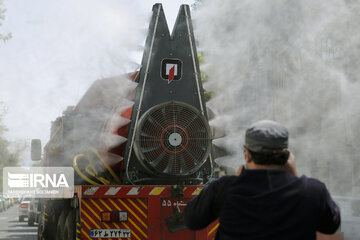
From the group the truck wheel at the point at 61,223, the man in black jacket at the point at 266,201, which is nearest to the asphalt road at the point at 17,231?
the truck wheel at the point at 61,223

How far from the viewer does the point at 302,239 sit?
102 inches

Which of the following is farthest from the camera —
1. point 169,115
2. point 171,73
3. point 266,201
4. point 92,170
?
point 92,170

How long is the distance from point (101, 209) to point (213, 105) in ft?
7.34

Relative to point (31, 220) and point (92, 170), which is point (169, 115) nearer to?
point (92, 170)

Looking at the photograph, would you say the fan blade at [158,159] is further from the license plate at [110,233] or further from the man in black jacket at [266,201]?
the man in black jacket at [266,201]

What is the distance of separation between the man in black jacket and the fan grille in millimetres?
3978

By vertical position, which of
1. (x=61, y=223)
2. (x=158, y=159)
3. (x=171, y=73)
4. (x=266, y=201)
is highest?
(x=171, y=73)

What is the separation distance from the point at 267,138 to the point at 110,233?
165 inches

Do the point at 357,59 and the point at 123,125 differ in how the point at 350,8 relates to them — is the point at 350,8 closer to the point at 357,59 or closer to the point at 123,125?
the point at 357,59

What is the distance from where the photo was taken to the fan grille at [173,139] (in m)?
6.77

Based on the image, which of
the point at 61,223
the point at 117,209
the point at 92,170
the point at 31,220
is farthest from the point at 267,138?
the point at 31,220

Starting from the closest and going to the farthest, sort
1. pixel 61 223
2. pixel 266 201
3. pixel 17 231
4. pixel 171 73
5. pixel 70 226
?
pixel 266 201
pixel 171 73
pixel 70 226
pixel 61 223
pixel 17 231

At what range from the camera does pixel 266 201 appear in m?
2.59

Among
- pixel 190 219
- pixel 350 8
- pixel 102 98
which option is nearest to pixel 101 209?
pixel 102 98
